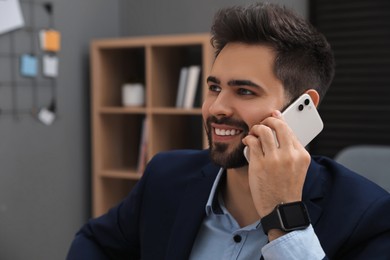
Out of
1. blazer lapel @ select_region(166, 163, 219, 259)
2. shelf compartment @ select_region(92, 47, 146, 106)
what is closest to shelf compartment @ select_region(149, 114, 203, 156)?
shelf compartment @ select_region(92, 47, 146, 106)

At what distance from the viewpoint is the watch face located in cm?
112

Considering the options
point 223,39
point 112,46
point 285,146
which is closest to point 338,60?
point 112,46

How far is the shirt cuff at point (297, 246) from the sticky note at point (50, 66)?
2.28 meters

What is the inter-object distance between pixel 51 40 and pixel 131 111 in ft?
1.94

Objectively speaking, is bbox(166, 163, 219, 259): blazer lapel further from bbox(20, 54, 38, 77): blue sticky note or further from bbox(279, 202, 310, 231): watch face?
bbox(20, 54, 38, 77): blue sticky note

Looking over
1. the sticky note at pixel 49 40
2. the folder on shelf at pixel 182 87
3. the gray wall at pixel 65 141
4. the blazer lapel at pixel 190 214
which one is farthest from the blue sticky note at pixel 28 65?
the blazer lapel at pixel 190 214

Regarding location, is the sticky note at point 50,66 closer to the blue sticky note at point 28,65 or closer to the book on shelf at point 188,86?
the blue sticky note at point 28,65

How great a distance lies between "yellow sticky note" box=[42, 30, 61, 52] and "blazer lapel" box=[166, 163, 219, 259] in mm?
1890

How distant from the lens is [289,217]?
1.12 meters

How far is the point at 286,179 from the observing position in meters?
1.15

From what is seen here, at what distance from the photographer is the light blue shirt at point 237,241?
112cm

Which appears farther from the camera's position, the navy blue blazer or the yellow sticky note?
the yellow sticky note

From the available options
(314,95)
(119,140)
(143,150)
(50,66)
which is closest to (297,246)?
(314,95)

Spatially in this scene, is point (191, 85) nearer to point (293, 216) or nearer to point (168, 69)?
point (168, 69)
